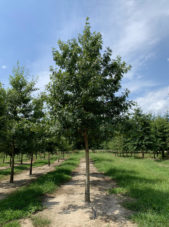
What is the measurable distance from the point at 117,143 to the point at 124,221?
4306 cm

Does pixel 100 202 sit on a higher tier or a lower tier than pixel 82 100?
lower

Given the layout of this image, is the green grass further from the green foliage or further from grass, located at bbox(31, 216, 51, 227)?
the green foliage

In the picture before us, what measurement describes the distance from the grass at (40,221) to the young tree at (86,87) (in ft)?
8.89

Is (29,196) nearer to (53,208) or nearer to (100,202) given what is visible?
(53,208)

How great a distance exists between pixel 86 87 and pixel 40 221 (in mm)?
6335

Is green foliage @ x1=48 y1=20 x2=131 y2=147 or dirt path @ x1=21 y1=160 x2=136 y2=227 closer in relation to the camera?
dirt path @ x1=21 y1=160 x2=136 y2=227

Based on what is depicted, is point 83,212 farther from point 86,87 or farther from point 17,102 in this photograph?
point 17,102

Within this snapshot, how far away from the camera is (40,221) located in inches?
222

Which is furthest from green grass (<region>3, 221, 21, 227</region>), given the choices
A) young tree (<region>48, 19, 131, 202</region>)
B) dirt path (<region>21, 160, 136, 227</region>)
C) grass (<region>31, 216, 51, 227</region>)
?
young tree (<region>48, 19, 131, 202</region>)

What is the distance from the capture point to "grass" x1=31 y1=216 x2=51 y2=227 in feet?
17.9

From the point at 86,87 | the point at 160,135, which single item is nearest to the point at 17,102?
the point at 86,87

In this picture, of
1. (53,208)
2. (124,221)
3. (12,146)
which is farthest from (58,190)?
(12,146)

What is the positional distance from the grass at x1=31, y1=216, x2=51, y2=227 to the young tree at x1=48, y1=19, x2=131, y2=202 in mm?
2710

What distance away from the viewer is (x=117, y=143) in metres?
47.4
